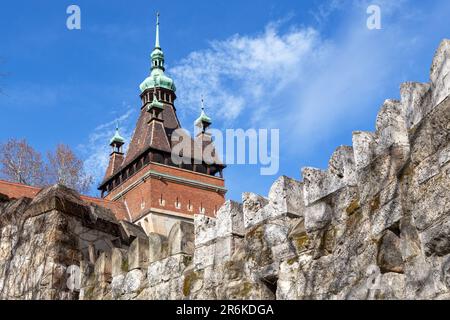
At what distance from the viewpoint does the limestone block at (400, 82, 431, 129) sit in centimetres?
462

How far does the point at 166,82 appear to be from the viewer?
210 feet

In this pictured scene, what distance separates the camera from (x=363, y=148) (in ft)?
17.0

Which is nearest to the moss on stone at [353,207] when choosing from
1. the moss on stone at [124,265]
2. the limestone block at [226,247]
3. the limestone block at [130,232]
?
the limestone block at [226,247]

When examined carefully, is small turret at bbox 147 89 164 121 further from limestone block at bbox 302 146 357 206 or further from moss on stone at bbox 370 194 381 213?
moss on stone at bbox 370 194 381 213

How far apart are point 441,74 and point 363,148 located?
2.86 ft


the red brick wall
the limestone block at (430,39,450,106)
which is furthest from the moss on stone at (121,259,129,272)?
the red brick wall

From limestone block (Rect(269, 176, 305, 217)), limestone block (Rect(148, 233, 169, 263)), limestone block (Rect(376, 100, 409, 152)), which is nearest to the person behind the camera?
limestone block (Rect(376, 100, 409, 152))

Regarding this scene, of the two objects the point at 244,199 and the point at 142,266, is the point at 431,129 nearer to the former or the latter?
the point at 244,199

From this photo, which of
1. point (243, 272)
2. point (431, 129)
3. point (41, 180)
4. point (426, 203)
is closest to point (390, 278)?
point (426, 203)

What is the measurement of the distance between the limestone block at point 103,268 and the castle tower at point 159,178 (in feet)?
136

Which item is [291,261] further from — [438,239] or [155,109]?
[155,109]

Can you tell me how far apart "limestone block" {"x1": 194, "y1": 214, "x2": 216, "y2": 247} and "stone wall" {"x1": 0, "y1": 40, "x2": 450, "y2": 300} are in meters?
0.01

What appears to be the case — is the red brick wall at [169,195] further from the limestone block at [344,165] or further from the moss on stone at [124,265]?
the limestone block at [344,165]

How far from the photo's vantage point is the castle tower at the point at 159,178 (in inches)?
2053
